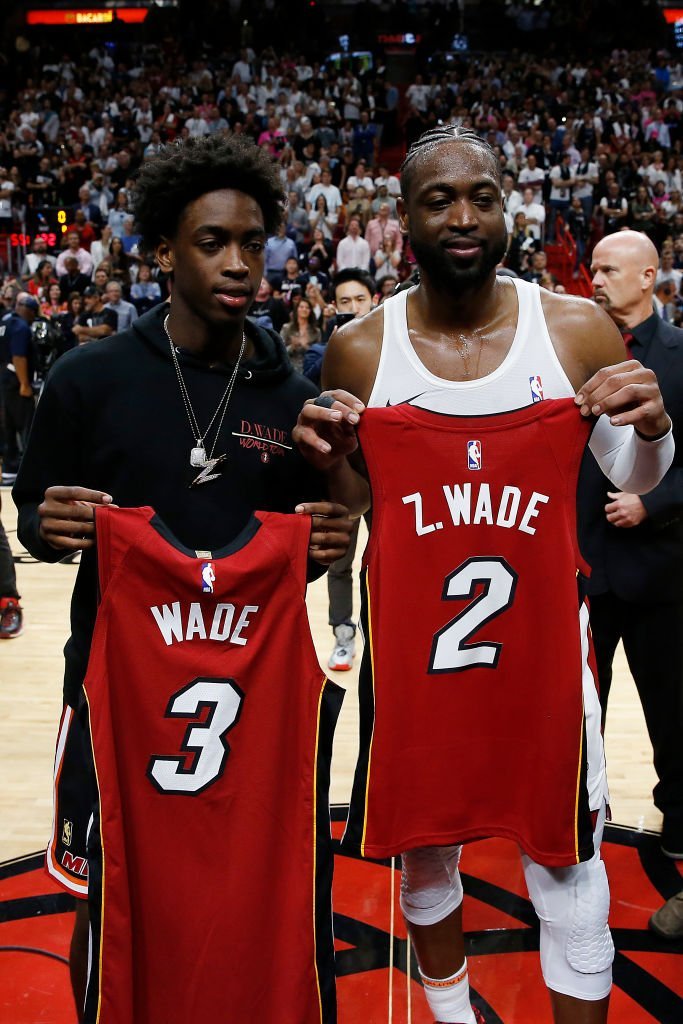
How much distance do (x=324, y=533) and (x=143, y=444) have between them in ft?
1.23

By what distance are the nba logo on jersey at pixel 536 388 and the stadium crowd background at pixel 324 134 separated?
253 inches

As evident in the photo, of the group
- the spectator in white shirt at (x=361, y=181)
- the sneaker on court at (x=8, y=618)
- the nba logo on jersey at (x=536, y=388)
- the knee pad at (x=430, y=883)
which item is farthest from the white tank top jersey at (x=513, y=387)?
the spectator in white shirt at (x=361, y=181)

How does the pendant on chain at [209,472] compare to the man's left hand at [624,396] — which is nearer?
the man's left hand at [624,396]

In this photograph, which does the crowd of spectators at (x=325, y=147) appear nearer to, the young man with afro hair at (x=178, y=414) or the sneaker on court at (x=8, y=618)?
the sneaker on court at (x=8, y=618)

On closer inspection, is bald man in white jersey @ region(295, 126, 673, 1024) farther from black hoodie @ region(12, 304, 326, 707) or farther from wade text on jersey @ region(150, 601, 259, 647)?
wade text on jersey @ region(150, 601, 259, 647)

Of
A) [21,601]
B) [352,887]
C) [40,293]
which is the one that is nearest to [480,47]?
[40,293]

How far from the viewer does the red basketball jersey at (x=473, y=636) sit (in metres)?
1.86

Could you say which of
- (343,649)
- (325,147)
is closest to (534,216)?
(325,147)

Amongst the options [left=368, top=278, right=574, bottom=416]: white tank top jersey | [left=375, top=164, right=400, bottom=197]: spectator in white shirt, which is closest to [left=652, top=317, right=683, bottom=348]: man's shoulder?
[left=368, top=278, right=574, bottom=416]: white tank top jersey

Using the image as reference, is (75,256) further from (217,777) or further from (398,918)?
(217,777)

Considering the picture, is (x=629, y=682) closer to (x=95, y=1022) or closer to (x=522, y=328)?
(x=522, y=328)

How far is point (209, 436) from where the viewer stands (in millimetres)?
1914

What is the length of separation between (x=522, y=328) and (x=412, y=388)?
0.24 m

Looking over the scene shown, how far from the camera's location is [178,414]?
6.30 feet
